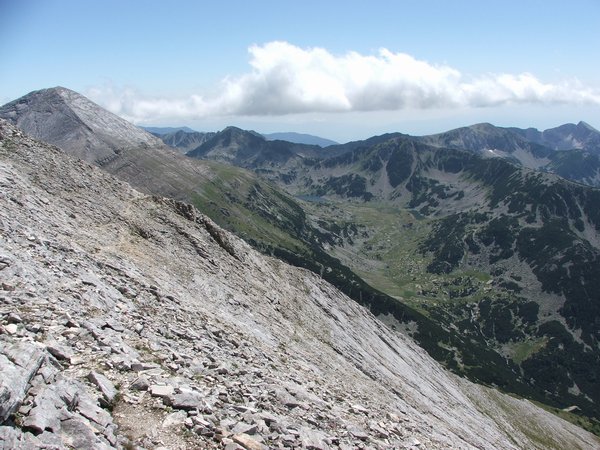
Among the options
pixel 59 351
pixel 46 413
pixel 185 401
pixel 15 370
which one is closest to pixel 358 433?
pixel 185 401

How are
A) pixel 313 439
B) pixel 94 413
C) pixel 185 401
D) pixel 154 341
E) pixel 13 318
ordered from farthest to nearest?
pixel 154 341 → pixel 313 439 → pixel 13 318 → pixel 185 401 → pixel 94 413

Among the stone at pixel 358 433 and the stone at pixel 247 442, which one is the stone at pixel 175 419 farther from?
the stone at pixel 358 433

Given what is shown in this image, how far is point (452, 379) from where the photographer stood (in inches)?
4117

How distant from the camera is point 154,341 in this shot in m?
26.8

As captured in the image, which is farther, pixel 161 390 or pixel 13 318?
pixel 13 318

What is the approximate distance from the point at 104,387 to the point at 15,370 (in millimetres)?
3662

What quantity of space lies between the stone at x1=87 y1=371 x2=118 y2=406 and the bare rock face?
63mm

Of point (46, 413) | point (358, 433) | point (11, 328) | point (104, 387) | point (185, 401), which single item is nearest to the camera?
point (46, 413)

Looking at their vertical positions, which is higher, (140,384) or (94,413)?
(94,413)

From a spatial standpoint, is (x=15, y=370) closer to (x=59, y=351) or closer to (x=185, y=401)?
(x=59, y=351)

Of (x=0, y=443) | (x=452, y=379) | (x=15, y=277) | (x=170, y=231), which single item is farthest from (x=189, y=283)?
(x=452, y=379)

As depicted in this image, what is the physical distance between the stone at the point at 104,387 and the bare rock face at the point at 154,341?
0.21 ft

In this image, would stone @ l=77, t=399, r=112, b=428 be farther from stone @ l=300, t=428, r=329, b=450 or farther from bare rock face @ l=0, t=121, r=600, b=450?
stone @ l=300, t=428, r=329, b=450

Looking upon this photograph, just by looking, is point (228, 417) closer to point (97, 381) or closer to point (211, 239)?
point (97, 381)
